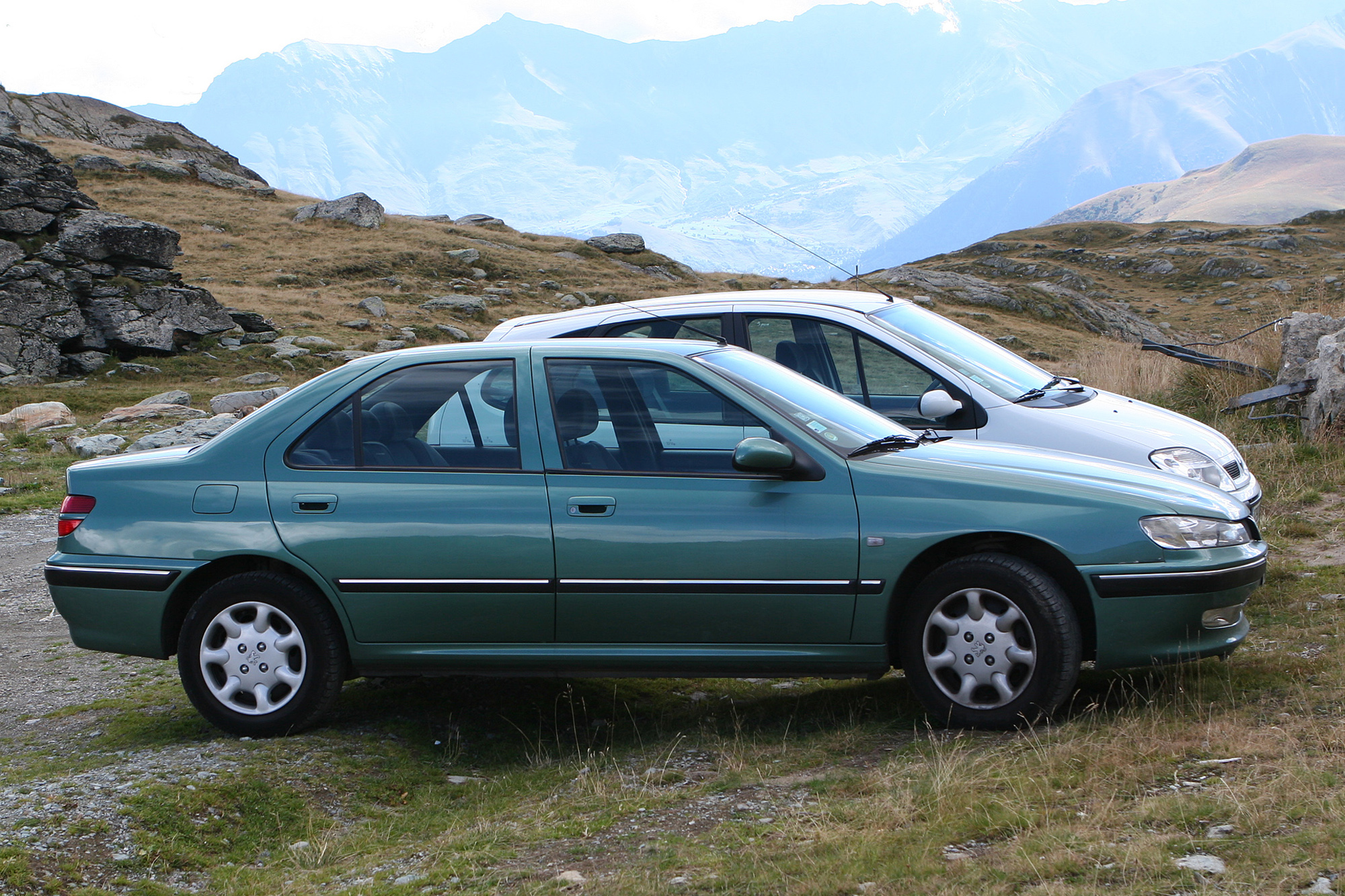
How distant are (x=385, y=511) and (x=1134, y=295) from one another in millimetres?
53534

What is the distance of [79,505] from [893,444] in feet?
11.2

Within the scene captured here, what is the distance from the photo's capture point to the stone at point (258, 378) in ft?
72.3

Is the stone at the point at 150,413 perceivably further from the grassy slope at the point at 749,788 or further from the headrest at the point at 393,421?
the headrest at the point at 393,421

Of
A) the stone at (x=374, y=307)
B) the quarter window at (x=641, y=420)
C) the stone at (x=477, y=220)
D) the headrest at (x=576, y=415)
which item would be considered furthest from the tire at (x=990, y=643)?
the stone at (x=477, y=220)

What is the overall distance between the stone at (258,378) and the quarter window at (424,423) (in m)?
18.4

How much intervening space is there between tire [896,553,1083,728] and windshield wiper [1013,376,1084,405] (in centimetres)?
228

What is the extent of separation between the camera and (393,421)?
471 centimetres

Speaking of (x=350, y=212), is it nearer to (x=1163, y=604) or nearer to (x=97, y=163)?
(x=97, y=163)

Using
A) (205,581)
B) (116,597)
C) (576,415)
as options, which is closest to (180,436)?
(116,597)

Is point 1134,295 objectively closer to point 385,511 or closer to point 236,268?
point 236,268

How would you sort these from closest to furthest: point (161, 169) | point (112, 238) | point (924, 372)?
point (924, 372) < point (112, 238) < point (161, 169)

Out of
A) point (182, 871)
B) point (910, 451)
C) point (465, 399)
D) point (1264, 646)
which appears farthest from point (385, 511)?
point (1264, 646)

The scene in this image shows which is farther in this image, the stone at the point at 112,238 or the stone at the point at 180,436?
the stone at the point at 112,238

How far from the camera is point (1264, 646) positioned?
539cm
